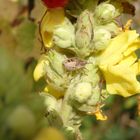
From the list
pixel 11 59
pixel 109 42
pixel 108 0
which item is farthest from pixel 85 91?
pixel 11 59

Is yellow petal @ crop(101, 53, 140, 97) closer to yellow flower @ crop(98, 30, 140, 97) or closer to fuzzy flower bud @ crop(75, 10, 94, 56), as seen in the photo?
yellow flower @ crop(98, 30, 140, 97)

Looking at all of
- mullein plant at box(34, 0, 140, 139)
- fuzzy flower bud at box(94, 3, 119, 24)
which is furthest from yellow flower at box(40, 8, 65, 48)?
fuzzy flower bud at box(94, 3, 119, 24)

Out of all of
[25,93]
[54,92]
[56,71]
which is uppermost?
[25,93]

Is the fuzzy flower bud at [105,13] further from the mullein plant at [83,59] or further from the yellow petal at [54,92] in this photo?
the yellow petal at [54,92]

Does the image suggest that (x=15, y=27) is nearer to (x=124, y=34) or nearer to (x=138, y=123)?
(x=124, y=34)

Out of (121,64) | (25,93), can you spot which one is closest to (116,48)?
(121,64)

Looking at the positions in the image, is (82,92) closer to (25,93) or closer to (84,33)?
(84,33)

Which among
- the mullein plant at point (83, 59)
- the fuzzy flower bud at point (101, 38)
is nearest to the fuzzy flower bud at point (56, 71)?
the mullein plant at point (83, 59)
